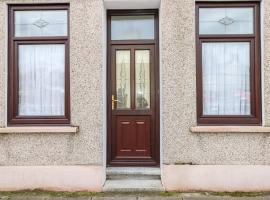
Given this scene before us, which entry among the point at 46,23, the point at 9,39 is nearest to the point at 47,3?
the point at 46,23

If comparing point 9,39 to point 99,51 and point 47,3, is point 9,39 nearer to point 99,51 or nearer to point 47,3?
point 47,3

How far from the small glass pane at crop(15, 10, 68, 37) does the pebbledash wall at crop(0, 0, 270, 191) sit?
241mm

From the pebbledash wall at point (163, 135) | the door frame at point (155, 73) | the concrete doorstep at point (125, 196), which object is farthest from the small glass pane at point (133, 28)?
the concrete doorstep at point (125, 196)

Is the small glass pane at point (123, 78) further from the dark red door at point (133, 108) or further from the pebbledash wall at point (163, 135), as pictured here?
the pebbledash wall at point (163, 135)

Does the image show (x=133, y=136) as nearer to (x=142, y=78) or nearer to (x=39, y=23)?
(x=142, y=78)

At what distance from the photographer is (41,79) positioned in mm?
6922

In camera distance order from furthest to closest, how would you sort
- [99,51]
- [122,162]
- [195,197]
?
1. [122,162]
2. [99,51]
3. [195,197]

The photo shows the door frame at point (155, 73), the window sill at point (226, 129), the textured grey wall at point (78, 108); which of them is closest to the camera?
the window sill at point (226, 129)

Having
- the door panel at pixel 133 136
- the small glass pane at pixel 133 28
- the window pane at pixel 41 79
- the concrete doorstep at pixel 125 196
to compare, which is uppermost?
the small glass pane at pixel 133 28

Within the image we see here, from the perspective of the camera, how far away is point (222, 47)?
6.80 metres

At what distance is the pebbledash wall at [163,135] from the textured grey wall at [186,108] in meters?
0.02

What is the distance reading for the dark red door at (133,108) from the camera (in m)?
7.26

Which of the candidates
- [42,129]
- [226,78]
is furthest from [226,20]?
[42,129]

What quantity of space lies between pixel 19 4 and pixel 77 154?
116 inches
